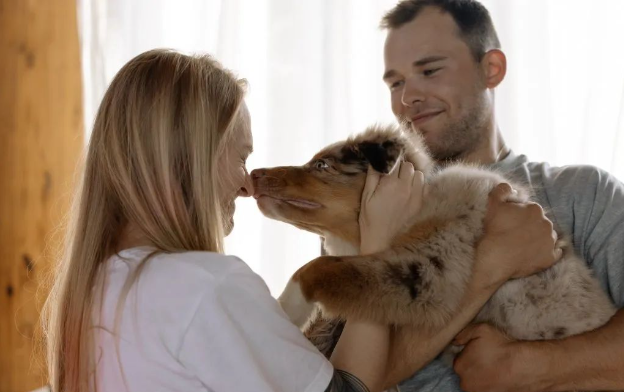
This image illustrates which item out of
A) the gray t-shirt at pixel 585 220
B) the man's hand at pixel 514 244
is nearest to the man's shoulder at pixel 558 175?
the gray t-shirt at pixel 585 220

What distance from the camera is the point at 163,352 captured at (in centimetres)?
121

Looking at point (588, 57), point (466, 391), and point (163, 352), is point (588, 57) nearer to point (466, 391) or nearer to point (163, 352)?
point (466, 391)

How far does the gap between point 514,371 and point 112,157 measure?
1.04 metres

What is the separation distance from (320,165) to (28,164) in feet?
6.82

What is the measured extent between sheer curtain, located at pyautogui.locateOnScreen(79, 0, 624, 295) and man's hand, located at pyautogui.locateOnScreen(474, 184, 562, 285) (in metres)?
0.87

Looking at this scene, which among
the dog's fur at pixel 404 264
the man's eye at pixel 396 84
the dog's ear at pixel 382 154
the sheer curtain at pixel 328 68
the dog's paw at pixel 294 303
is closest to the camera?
the dog's fur at pixel 404 264

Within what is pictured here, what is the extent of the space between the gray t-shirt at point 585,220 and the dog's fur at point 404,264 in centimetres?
9

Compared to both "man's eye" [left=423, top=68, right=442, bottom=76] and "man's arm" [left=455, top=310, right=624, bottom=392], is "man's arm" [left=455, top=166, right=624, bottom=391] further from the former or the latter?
"man's eye" [left=423, top=68, right=442, bottom=76]

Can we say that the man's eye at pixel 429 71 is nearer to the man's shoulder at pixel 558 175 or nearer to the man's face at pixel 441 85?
the man's face at pixel 441 85

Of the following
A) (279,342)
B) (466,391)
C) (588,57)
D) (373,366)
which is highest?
(588,57)

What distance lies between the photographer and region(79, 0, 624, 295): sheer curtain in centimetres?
244

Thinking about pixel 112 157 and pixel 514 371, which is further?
pixel 514 371

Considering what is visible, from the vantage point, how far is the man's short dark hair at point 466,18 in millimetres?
2250

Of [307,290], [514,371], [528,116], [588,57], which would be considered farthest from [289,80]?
[514,371]
